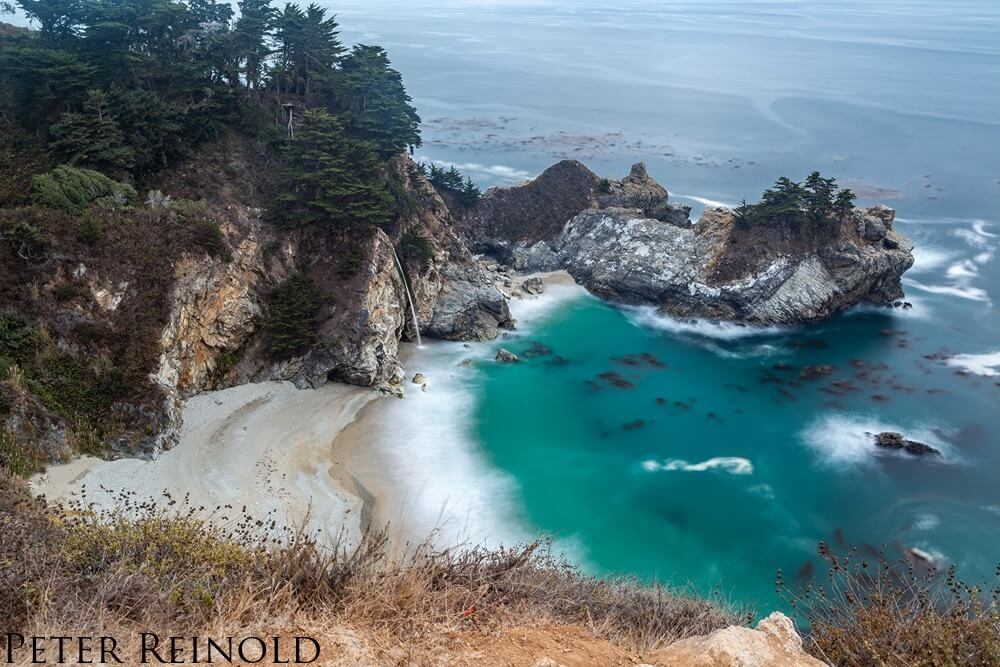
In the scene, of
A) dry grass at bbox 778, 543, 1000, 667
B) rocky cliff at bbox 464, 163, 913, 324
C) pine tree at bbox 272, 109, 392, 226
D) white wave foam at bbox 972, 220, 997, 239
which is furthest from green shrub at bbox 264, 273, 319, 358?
white wave foam at bbox 972, 220, 997, 239

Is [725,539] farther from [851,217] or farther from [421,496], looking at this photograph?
[851,217]

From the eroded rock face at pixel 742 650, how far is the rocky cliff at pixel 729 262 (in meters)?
32.0

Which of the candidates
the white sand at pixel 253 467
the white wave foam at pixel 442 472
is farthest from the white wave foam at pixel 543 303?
the white sand at pixel 253 467

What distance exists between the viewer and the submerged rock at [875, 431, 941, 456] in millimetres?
26156

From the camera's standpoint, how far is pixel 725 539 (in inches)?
854

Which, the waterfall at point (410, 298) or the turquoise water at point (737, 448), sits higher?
the waterfall at point (410, 298)

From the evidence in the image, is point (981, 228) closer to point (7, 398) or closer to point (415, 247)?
point (415, 247)

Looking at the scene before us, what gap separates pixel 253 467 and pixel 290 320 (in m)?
7.13

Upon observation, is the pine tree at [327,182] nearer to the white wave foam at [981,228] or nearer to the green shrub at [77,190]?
the green shrub at [77,190]

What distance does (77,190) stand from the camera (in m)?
23.8

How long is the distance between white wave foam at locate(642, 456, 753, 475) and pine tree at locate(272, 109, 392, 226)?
15.8 metres

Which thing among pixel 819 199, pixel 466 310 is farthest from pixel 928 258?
pixel 466 310

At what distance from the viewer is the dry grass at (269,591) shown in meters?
8.10

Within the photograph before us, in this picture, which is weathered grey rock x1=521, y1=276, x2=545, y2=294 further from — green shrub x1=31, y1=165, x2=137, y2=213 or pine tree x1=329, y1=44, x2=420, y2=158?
green shrub x1=31, y1=165, x2=137, y2=213
